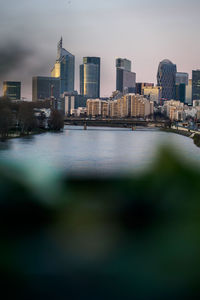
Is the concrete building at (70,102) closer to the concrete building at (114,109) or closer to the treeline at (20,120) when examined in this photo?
the concrete building at (114,109)

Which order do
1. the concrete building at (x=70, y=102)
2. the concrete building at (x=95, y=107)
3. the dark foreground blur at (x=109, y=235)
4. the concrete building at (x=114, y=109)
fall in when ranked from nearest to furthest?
the dark foreground blur at (x=109, y=235), the concrete building at (x=114, y=109), the concrete building at (x=95, y=107), the concrete building at (x=70, y=102)

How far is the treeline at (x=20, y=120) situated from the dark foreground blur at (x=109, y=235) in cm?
2584

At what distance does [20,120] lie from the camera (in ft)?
125

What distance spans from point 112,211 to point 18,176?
0.41 meters

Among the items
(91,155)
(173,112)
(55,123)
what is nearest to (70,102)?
(173,112)

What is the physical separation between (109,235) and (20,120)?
3669cm

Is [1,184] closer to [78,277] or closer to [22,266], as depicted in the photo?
[22,266]

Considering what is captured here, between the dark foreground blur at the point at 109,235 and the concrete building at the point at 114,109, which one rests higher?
the concrete building at the point at 114,109

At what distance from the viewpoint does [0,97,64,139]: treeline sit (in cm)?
2897

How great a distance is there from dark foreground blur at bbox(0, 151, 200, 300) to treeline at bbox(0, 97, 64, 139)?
1017 inches

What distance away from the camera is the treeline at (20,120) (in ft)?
95.0

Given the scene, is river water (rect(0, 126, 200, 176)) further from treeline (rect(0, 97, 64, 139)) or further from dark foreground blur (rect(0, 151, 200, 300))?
treeline (rect(0, 97, 64, 139))

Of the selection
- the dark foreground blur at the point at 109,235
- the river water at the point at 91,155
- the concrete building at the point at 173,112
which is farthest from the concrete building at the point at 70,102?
the dark foreground blur at the point at 109,235

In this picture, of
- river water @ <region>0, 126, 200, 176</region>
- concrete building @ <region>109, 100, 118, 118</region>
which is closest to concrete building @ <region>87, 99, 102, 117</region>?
concrete building @ <region>109, 100, 118, 118</region>
